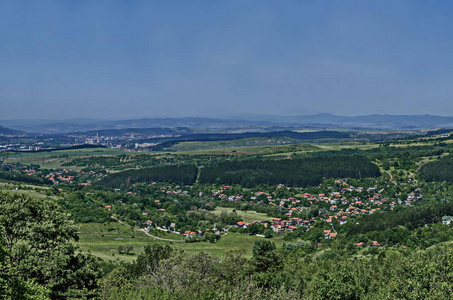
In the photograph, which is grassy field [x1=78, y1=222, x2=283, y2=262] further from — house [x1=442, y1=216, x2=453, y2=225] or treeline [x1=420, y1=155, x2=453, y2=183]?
treeline [x1=420, y1=155, x2=453, y2=183]

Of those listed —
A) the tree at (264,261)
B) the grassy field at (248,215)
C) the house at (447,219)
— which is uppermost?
the tree at (264,261)

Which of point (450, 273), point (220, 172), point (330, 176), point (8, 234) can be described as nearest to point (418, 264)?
point (450, 273)

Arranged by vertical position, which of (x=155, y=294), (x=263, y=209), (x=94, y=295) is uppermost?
(x=155, y=294)

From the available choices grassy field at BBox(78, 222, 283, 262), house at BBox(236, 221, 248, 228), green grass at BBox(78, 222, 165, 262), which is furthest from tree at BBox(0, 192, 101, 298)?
house at BBox(236, 221, 248, 228)

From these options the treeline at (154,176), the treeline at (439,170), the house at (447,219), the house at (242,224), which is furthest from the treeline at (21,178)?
the treeline at (439,170)

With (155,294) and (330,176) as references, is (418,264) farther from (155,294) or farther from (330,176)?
(330,176)

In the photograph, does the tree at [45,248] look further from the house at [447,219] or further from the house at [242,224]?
the house at [447,219]

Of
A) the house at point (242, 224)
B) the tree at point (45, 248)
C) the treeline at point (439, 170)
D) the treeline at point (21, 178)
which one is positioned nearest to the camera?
the tree at point (45, 248)
